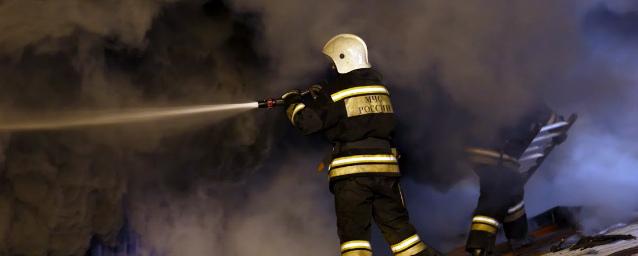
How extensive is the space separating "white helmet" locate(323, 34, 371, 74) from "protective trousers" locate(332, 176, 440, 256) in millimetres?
736

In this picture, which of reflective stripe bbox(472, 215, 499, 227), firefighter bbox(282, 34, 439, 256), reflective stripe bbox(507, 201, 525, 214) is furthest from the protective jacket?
reflective stripe bbox(507, 201, 525, 214)

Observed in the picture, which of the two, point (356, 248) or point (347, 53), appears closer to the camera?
point (356, 248)

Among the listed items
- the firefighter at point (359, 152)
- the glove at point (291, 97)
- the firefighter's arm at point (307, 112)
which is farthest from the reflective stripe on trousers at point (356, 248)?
the glove at point (291, 97)

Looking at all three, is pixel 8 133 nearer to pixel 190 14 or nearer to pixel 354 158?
pixel 190 14

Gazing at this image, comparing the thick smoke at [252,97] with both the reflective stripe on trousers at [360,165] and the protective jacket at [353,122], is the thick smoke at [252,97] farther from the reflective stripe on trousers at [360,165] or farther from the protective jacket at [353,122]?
the reflective stripe on trousers at [360,165]

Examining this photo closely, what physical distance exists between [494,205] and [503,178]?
0.23 meters

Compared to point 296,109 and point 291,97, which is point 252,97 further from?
point 296,109

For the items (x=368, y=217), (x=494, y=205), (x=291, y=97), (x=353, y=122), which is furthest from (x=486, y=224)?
(x=291, y=97)

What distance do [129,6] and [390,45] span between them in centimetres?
205

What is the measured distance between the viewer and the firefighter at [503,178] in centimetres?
461

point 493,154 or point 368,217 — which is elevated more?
point 493,154

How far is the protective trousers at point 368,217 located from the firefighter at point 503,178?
0.52 m

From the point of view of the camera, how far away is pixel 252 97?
5.39m

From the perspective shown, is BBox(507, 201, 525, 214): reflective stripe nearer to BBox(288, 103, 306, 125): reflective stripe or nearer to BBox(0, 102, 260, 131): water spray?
BBox(288, 103, 306, 125): reflective stripe
